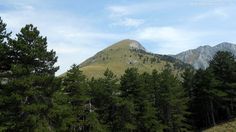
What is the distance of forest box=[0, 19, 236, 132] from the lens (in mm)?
40094

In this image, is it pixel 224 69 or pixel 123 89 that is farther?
pixel 224 69

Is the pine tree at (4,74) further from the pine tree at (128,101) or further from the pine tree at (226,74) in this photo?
the pine tree at (226,74)

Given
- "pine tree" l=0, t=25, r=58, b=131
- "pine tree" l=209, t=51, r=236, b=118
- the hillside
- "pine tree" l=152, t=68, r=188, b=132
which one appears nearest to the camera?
"pine tree" l=0, t=25, r=58, b=131

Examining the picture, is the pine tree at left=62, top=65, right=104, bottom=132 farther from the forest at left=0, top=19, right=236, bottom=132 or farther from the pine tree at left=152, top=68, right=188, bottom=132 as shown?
the pine tree at left=152, top=68, right=188, bottom=132

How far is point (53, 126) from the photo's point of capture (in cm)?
4459

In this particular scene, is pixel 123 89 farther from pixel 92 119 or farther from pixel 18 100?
pixel 18 100

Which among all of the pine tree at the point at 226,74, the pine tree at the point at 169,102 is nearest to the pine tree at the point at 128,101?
the pine tree at the point at 169,102

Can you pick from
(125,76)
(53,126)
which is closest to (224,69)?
(125,76)

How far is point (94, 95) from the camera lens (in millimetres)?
71438

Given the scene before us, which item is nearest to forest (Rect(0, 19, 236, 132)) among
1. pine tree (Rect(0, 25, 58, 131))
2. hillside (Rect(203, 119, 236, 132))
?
pine tree (Rect(0, 25, 58, 131))

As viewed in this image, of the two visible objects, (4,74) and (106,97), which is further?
(106,97)

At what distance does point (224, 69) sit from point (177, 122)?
597 inches

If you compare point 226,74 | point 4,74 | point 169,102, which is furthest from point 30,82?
point 226,74

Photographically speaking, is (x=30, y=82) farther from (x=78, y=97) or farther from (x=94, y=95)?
(x=94, y=95)
